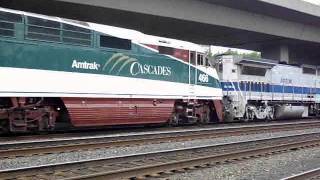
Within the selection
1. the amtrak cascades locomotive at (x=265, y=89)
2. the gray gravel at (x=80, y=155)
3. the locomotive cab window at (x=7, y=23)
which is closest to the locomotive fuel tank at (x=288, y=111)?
the amtrak cascades locomotive at (x=265, y=89)

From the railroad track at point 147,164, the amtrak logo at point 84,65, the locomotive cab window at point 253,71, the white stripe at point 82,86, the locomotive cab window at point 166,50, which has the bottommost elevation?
the railroad track at point 147,164

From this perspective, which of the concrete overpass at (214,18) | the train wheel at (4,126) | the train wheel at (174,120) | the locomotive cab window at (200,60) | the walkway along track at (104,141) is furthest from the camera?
Result: the concrete overpass at (214,18)

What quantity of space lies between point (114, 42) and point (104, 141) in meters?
4.51

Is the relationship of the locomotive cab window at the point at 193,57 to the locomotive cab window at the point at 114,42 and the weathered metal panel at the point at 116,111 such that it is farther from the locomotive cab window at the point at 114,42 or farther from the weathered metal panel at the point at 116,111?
the locomotive cab window at the point at 114,42

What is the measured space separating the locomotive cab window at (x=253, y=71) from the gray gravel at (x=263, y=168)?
40.8ft

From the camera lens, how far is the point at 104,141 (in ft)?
47.2

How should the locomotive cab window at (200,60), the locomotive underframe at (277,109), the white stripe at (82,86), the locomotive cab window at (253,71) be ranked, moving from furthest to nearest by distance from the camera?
the locomotive underframe at (277,109), the locomotive cab window at (253,71), the locomotive cab window at (200,60), the white stripe at (82,86)

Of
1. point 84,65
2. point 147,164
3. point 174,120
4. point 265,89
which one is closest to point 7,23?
point 84,65

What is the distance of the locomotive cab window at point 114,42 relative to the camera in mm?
17203

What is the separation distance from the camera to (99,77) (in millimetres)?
16859

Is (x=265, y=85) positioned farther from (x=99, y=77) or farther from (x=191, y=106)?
(x=99, y=77)

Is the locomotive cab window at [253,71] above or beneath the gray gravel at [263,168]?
above

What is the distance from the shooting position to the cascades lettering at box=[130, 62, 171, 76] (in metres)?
18.1

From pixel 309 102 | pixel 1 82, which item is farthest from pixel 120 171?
pixel 309 102
